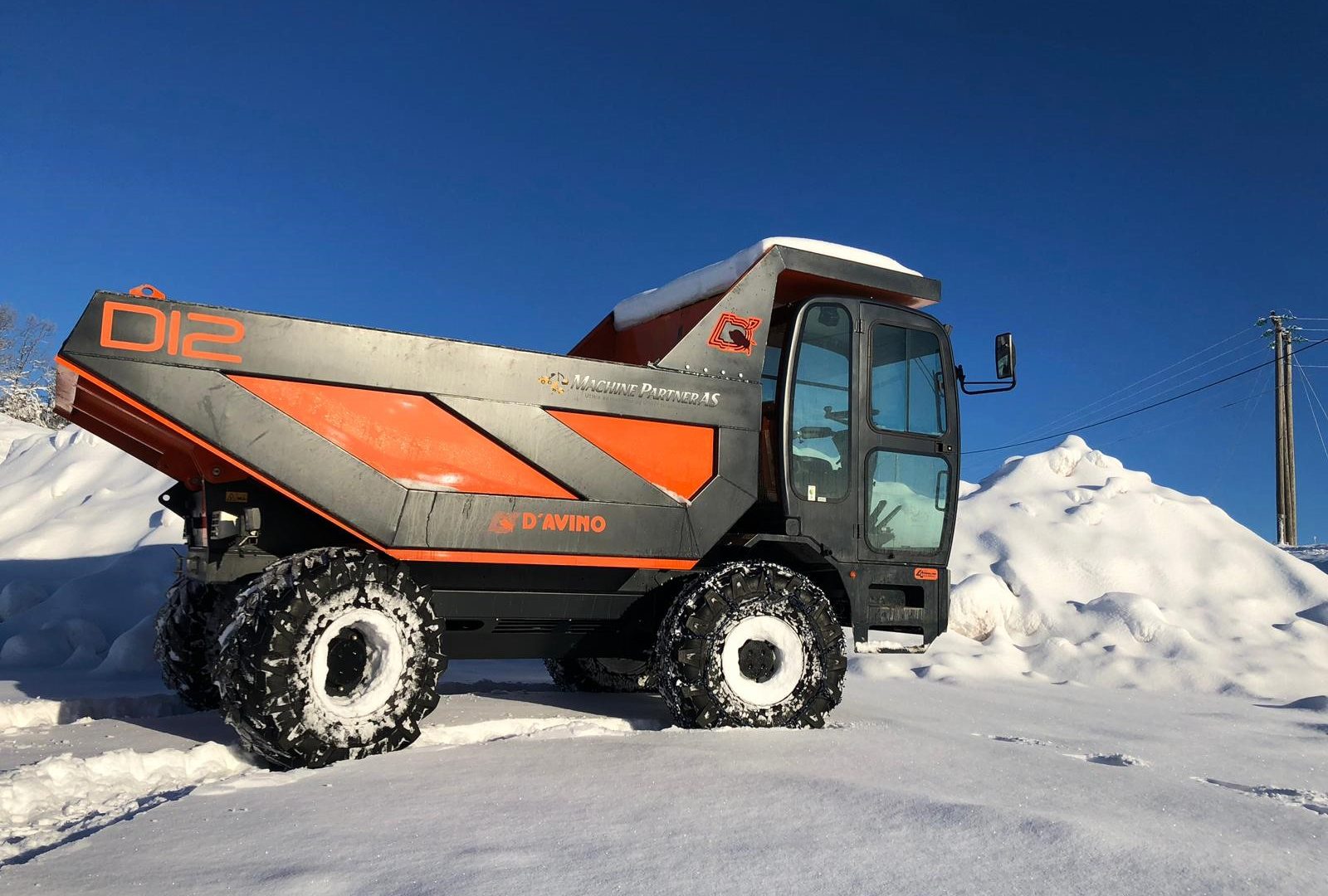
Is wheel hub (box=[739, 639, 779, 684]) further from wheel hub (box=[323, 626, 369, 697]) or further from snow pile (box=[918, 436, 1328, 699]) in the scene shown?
snow pile (box=[918, 436, 1328, 699])

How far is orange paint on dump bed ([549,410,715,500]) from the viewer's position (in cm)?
497

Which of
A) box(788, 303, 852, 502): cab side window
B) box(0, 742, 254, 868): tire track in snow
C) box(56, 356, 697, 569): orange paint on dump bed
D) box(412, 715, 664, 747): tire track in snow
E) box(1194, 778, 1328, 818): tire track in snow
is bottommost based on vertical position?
box(0, 742, 254, 868): tire track in snow

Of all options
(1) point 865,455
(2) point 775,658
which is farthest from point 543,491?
(1) point 865,455

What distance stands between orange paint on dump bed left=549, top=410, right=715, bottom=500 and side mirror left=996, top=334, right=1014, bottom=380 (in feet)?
6.92

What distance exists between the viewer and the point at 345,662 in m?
4.29

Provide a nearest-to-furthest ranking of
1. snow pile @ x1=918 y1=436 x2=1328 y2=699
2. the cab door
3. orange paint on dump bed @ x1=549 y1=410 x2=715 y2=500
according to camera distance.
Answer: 1. orange paint on dump bed @ x1=549 y1=410 x2=715 y2=500
2. the cab door
3. snow pile @ x1=918 y1=436 x2=1328 y2=699

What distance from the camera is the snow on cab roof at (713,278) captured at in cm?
563

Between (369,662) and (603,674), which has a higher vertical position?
(369,662)

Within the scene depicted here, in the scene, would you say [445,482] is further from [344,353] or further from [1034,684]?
[1034,684]

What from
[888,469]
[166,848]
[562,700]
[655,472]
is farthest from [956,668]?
[166,848]

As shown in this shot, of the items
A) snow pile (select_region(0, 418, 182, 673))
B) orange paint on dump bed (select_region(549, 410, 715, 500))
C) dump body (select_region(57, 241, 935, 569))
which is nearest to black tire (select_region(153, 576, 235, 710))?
dump body (select_region(57, 241, 935, 569))

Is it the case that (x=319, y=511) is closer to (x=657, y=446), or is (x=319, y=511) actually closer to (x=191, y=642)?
(x=657, y=446)

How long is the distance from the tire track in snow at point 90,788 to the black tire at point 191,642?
1.63 metres

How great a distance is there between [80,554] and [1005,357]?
1109 cm
